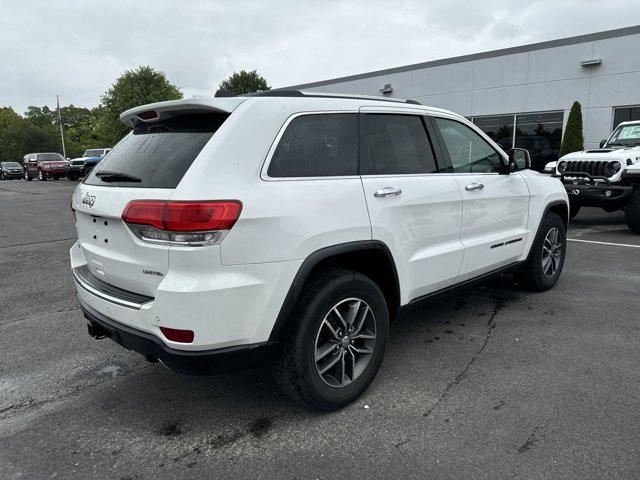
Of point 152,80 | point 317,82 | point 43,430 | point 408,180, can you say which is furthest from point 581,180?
point 152,80

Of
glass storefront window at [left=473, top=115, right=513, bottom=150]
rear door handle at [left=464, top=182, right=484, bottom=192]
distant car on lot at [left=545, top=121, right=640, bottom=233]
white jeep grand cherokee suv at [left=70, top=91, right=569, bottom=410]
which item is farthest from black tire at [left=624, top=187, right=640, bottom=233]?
glass storefront window at [left=473, top=115, right=513, bottom=150]

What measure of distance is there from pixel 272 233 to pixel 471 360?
1.95 metres

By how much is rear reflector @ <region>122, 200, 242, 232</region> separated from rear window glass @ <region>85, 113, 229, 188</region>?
0.16m

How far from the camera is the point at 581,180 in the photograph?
28.2 feet

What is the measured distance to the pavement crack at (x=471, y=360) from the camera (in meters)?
2.88

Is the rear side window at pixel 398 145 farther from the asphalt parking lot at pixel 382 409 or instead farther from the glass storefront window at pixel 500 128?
the glass storefront window at pixel 500 128

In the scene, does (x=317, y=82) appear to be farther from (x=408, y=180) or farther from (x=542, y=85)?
(x=408, y=180)

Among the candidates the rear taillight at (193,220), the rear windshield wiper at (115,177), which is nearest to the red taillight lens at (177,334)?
the rear taillight at (193,220)

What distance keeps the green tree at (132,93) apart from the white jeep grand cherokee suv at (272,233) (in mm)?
44624

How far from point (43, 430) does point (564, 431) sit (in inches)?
114

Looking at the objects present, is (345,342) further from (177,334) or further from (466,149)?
(466,149)

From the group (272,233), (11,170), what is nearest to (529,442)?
(272,233)

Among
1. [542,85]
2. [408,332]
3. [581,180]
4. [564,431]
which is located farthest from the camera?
[542,85]

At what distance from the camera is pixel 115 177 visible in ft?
8.78
